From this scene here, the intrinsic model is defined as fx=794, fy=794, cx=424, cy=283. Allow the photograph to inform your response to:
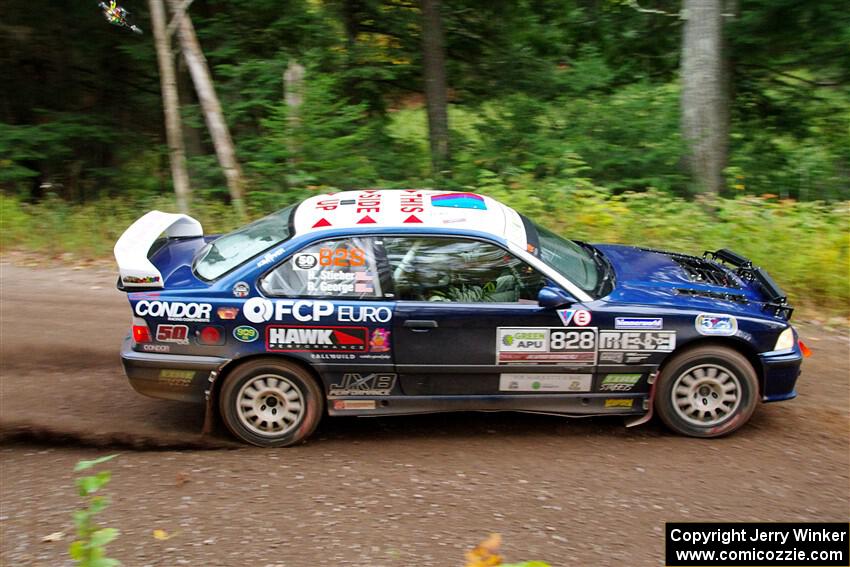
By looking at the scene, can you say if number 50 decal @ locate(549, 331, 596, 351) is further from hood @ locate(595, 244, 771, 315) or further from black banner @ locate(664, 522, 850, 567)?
black banner @ locate(664, 522, 850, 567)

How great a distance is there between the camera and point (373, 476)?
16.8 feet

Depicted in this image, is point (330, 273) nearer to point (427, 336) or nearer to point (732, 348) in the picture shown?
point (427, 336)

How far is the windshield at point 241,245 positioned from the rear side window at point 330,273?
24 centimetres

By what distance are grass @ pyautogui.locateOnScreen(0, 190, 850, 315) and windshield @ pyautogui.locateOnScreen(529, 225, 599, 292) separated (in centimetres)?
351

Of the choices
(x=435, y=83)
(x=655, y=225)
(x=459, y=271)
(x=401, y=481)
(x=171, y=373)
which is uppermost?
(x=435, y=83)

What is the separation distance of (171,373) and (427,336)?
1.77 meters

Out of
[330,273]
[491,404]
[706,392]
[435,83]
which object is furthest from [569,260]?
[435,83]

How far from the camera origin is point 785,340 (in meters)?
5.51

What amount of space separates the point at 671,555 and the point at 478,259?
7.36 ft

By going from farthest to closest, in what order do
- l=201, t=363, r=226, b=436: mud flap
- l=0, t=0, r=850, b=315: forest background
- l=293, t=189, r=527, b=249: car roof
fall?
l=0, t=0, r=850, b=315: forest background
l=293, t=189, r=527, b=249: car roof
l=201, t=363, r=226, b=436: mud flap

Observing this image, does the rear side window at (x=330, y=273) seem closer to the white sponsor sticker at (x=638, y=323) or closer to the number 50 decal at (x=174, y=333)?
the number 50 decal at (x=174, y=333)

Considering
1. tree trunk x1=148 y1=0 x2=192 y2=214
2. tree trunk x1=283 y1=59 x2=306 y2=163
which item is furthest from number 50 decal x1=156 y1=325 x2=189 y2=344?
tree trunk x1=283 y1=59 x2=306 y2=163

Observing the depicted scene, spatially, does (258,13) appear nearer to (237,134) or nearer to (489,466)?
(237,134)

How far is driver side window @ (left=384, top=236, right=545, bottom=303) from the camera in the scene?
5.40 m
